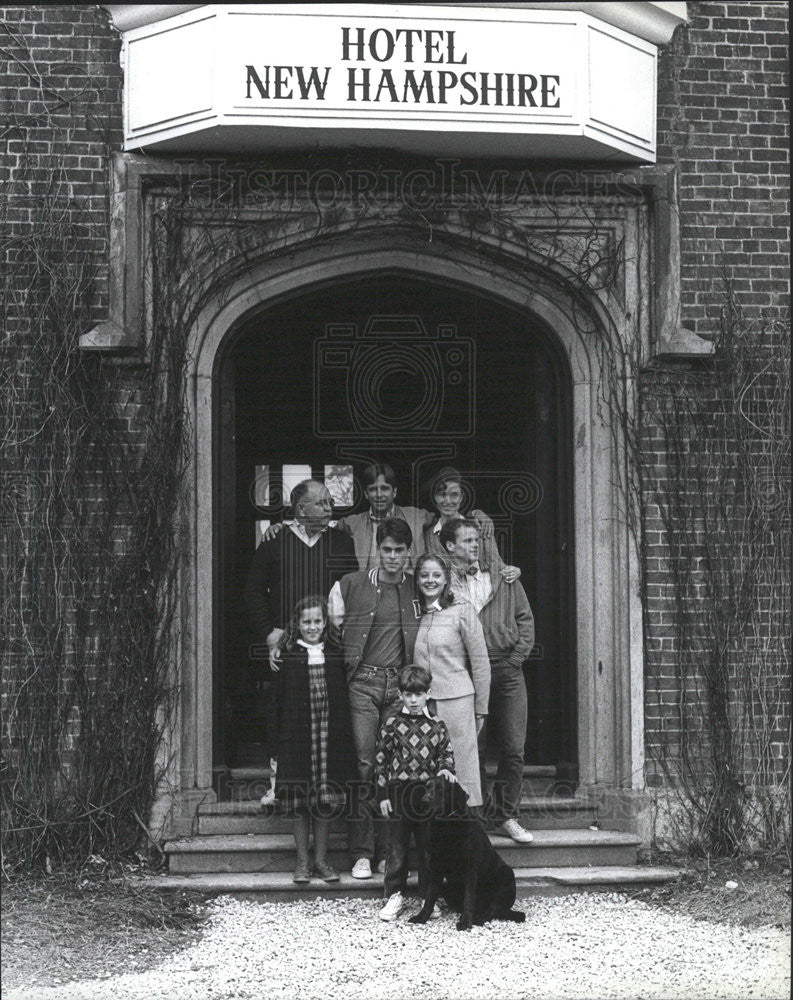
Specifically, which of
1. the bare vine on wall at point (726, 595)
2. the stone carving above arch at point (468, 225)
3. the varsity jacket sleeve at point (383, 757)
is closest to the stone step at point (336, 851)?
the bare vine on wall at point (726, 595)

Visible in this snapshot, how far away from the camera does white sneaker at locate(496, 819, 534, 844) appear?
7574mm

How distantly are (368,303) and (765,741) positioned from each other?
3.68m

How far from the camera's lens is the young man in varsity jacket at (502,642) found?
770 cm

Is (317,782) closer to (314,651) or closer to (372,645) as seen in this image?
(314,651)

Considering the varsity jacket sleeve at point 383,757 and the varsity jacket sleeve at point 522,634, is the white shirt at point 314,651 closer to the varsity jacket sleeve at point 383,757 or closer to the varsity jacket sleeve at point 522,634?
the varsity jacket sleeve at point 383,757

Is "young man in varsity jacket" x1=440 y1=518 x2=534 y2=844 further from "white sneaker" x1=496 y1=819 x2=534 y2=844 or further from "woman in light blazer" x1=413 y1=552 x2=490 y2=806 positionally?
"woman in light blazer" x1=413 y1=552 x2=490 y2=806

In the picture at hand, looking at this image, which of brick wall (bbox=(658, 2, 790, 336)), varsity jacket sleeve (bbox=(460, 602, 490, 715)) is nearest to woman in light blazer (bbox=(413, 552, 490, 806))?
varsity jacket sleeve (bbox=(460, 602, 490, 715))

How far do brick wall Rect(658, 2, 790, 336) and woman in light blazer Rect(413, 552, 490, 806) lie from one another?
2.35m

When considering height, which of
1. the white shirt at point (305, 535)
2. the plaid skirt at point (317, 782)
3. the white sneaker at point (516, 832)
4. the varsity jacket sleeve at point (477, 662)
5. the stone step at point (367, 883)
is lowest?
the stone step at point (367, 883)

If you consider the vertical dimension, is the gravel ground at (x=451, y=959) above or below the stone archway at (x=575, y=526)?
below

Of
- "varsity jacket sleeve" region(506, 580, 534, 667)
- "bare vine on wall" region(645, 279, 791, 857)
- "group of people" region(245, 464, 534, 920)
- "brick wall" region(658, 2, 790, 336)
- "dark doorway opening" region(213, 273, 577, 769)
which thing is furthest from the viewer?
"dark doorway opening" region(213, 273, 577, 769)

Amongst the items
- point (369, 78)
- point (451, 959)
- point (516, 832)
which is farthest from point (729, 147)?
point (451, 959)

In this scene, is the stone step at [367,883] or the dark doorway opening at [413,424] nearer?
the stone step at [367,883]

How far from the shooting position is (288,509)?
8.54 m
